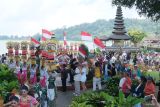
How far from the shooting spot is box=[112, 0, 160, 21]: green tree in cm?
2353

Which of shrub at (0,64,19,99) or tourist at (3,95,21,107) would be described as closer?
tourist at (3,95,21,107)

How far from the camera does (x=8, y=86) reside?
18.4m

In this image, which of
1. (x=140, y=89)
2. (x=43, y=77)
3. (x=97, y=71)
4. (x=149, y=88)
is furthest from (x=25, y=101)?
(x=97, y=71)

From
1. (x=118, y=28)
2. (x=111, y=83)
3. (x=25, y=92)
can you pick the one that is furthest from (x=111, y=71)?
(x=118, y=28)

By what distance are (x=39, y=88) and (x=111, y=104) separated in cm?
400

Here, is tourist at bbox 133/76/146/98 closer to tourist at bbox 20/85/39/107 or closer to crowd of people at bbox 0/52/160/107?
crowd of people at bbox 0/52/160/107

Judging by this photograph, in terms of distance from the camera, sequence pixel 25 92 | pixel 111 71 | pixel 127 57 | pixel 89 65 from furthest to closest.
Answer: pixel 127 57 < pixel 111 71 < pixel 89 65 < pixel 25 92

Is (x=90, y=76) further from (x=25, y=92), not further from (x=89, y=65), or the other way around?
(x=25, y=92)

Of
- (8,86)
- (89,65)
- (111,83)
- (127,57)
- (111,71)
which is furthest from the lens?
(127,57)

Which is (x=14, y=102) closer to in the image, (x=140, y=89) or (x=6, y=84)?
(x=140, y=89)

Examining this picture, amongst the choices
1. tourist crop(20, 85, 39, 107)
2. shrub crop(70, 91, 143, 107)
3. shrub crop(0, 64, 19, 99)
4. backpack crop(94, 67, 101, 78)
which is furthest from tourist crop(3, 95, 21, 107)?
backpack crop(94, 67, 101, 78)

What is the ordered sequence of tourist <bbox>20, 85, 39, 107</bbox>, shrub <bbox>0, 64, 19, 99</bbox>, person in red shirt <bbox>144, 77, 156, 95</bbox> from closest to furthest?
tourist <bbox>20, 85, 39, 107</bbox>
person in red shirt <bbox>144, 77, 156, 95</bbox>
shrub <bbox>0, 64, 19, 99</bbox>

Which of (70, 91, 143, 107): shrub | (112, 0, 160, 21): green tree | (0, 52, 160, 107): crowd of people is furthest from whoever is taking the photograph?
(112, 0, 160, 21): green tree

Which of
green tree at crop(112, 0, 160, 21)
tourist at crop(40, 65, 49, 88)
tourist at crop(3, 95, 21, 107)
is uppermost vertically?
green tree at crop(112, 0, 160, 21)
